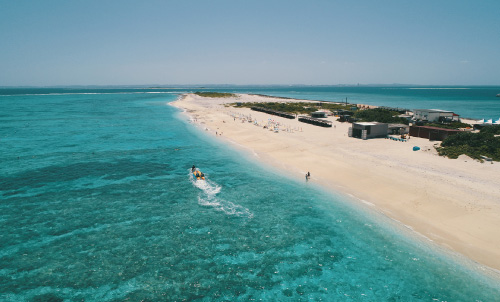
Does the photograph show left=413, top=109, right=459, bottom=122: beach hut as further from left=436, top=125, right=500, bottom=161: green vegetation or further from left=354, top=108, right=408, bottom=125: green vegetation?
left=436, top=125, right=500, bottom=161: green vegetation

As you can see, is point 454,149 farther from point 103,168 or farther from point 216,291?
point 103,168

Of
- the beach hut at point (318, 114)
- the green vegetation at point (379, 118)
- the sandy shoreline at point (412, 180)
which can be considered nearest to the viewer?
the sandy shoreline at point (412, 180)

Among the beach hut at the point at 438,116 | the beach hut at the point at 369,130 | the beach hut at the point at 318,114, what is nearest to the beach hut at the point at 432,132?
the beach hut at the point at 369,130

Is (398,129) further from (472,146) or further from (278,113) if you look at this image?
(278,113)

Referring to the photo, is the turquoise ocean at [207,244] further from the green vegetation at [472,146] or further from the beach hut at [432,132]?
the beach hut at [432,132]

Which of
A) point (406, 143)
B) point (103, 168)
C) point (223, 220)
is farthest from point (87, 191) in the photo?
point (406, 143)

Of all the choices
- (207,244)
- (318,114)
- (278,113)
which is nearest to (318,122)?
(318,114)
